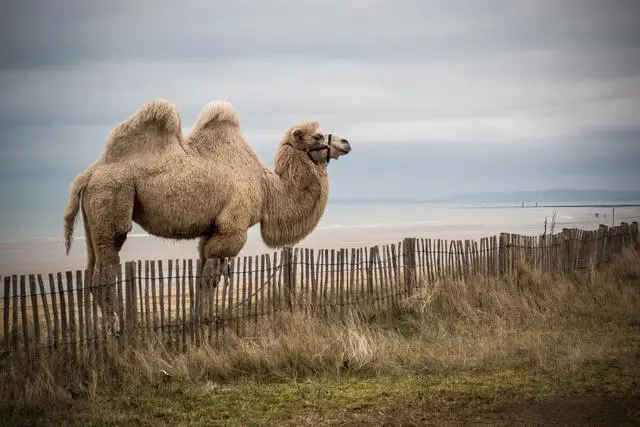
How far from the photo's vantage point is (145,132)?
1121cm

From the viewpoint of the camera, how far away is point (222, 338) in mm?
10398

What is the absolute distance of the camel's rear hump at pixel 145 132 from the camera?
11.1 metres

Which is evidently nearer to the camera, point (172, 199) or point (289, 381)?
point (289, 381)

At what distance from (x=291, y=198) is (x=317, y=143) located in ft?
2.96

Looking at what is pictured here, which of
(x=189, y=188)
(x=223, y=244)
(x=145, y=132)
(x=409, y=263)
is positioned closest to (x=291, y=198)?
(x=223, y=244)

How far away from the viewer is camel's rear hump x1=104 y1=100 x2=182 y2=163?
11.1 metres

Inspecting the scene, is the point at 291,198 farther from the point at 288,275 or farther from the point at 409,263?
the point at 409,263

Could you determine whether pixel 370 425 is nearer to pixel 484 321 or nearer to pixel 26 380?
pixel 26 380

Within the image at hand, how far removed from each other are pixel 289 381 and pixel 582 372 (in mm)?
2995

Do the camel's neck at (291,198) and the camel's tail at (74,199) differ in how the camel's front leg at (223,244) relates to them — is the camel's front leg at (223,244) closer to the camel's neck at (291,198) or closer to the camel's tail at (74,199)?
the camel's neck at (291,198)

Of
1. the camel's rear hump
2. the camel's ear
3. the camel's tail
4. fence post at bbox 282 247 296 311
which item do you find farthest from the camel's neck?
the camel's tail

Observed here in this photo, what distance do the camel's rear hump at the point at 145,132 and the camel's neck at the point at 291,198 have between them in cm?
164

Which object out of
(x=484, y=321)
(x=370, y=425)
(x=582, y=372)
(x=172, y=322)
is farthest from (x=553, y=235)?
(x=370, y=425)

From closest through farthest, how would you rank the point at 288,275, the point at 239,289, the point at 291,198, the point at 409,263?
the point at 239,289 < the point at 288,275 < the point at 291,198 < the point at 409,263
